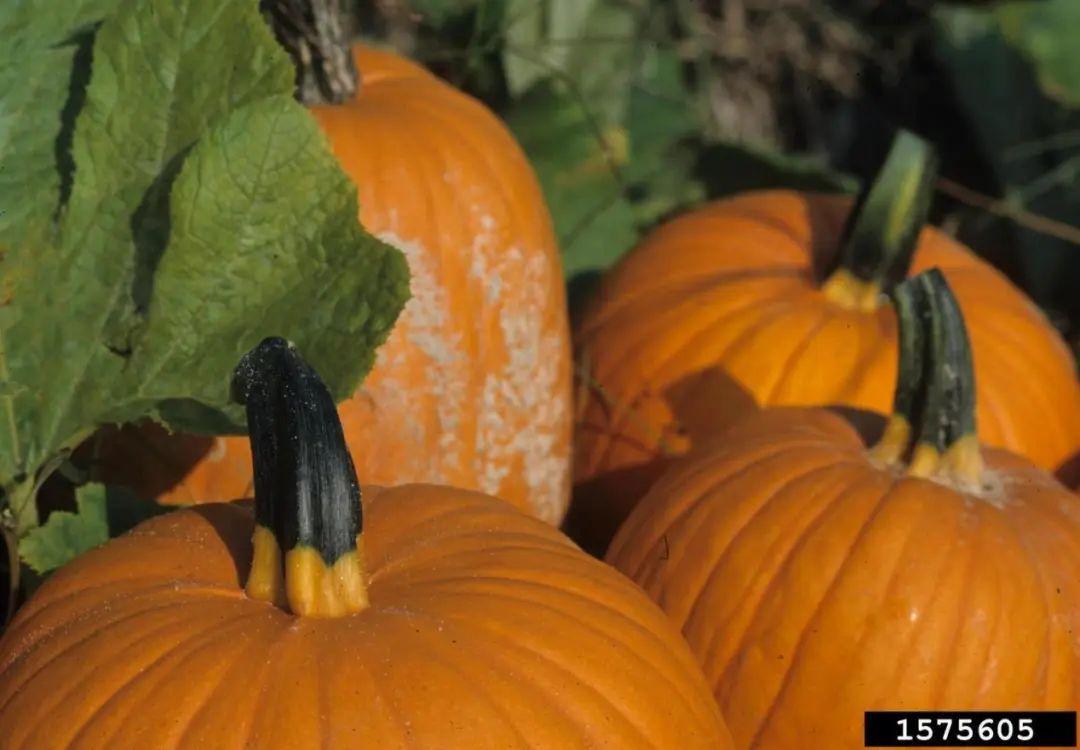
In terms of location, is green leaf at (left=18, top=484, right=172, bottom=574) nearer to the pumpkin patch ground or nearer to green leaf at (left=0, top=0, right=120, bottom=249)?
the pumpkin patch ground

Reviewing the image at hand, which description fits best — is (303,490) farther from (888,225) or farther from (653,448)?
(888,225)

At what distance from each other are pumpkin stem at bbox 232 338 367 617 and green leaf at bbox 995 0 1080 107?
77.7 inches

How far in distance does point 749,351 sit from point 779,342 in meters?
0.04

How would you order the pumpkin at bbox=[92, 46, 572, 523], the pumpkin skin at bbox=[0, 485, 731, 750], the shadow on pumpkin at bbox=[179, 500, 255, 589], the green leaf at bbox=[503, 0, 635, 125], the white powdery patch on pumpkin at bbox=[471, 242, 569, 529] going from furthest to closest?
the green leaf at bbox=[503, 0, 635, 125] → the white powdery patch on pumpkin at bbox=[471, 242, 569, 529] → the pumpkin at bbox=[92, 46, 572, 523] → the shadow on pumpkin at bbox=[179, 500, 255, 589] → the pumpkin skin at bbox=[0, 485, 731, 750]

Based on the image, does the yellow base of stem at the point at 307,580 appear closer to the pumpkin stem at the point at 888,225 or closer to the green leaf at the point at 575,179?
the pumpkin stem at the point at 888,225

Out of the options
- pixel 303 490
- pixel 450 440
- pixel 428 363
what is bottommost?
pixel 450 440

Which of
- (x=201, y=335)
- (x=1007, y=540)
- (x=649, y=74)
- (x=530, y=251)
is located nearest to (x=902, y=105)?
(x=649, y=74)

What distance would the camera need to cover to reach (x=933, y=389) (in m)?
1.64

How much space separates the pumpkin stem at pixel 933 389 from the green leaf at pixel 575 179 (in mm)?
1006

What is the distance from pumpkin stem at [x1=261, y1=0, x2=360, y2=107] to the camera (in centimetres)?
178

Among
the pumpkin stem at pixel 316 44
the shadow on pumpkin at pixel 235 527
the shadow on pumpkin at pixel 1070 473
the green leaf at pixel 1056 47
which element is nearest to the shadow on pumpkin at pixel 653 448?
the shadow on pumpkin at pixel 1070 473

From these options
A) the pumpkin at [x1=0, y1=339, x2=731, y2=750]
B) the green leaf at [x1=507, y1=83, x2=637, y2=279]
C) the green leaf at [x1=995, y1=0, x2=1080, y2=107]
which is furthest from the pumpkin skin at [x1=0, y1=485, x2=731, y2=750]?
the green leaf at [x1=995, y1=0, x2=1080, y2=107]

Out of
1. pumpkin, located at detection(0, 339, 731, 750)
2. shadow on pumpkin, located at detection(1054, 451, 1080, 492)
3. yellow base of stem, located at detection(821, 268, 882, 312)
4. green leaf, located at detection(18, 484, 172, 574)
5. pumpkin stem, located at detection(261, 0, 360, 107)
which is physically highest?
pumpkin stem, located at detection(261, 0, 360, 107)

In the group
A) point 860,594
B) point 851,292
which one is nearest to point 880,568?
point 860,594
